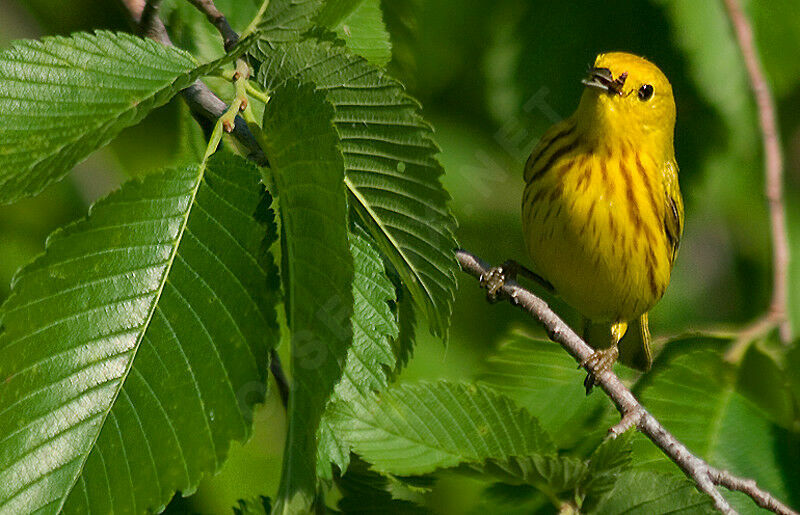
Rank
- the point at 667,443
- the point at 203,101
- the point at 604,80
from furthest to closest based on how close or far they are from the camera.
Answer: the point at 604,80
the point at 667,443
the point at 203,101

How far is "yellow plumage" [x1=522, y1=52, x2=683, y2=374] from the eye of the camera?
2.45 meters

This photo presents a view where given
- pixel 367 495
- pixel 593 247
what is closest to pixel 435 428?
pixel 367 495

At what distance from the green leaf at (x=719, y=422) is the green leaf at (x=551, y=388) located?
0.10 metres

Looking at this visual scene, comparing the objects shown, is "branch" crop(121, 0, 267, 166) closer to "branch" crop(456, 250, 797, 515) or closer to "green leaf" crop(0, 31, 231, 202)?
"green leaf" crop(0, 31, 231, 202)

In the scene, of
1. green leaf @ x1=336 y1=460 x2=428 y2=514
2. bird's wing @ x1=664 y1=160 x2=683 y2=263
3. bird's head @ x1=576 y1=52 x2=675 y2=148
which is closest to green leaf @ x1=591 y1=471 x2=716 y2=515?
green leaf @ x1=336 y1=460 x2=428 y2=514

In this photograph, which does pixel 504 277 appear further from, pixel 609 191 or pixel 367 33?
pixel 367 33

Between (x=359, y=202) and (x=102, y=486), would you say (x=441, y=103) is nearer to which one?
(x=359, y=202)

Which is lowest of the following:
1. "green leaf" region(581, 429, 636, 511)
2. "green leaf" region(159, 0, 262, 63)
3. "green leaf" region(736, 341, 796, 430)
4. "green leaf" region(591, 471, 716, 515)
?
"green leaf" region(736, 341, 796, 430)

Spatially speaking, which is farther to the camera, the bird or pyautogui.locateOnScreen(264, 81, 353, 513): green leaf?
the bird

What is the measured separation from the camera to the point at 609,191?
2471mm

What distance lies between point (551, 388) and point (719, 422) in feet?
1.01

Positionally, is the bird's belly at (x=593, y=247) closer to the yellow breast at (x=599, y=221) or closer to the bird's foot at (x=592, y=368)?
the yellow breast at (x=599, y=221)

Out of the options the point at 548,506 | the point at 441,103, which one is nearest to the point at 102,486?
the point at 548,506

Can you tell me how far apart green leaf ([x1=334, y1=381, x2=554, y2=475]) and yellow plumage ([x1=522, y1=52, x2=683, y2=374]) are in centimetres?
101
